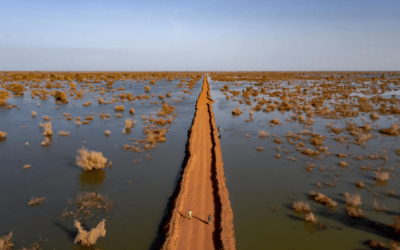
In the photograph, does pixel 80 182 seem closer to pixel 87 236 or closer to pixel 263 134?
pixel 87 236

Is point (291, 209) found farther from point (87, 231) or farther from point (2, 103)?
point (2, 103)

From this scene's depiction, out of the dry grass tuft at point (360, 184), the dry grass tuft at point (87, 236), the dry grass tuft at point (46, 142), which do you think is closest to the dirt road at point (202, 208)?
the dry grass tuft at point (87, 236)

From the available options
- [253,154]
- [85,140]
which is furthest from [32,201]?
[253,154]

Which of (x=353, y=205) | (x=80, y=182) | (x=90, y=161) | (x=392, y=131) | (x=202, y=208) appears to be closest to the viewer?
(x=202, y=208)

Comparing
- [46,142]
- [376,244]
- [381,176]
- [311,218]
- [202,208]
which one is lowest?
[376,244]

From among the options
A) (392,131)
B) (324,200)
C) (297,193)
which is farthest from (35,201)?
(392,131)

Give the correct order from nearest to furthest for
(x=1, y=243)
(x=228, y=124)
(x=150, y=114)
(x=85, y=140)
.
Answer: (x=1, y=243) → (x=85, y=140) → (x=228, y=124) → (x=150, y=114)

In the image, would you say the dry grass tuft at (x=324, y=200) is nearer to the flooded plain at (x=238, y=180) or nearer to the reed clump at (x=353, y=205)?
the flooded plain at (x=238, y=180)
